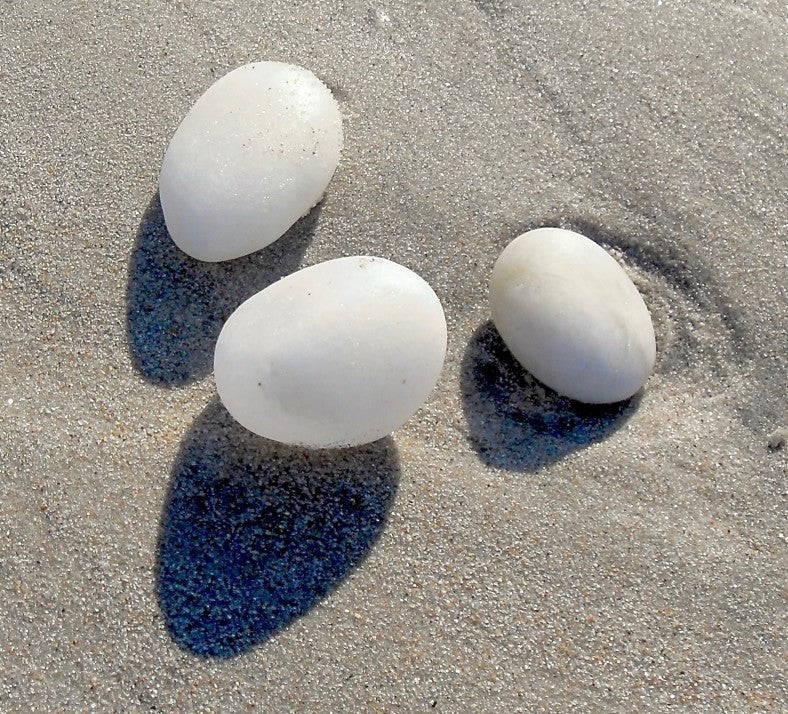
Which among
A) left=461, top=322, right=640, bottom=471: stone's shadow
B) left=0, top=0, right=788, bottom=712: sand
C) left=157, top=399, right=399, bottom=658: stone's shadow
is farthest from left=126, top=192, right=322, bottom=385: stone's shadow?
left=461, top=322, right=640, bottom=471: stone's shadow

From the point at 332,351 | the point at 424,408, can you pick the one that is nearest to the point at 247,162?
the point at 332,351

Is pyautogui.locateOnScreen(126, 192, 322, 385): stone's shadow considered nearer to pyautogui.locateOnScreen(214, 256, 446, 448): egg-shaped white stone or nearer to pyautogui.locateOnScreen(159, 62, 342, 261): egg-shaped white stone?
pyautogui.locateOnScreen(159, 62, 342, 261): egg-shaped white stone

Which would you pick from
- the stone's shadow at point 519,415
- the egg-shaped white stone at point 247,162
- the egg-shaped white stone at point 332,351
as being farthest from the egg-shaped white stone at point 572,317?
the egg-shaped white stone at point 247,162

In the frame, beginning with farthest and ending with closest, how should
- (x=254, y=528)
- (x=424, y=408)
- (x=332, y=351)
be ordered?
(x=424, y=408) → (x=254, y=528) → (x=332, y=351)

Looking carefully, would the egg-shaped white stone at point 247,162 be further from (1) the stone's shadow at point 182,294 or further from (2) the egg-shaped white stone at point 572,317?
(2) the egg-shaped white stone at point 572,317

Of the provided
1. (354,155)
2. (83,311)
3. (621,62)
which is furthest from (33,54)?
(621,62)

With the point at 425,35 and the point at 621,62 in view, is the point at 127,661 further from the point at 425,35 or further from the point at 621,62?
the point at 621,62

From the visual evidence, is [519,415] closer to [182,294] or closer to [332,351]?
[332,351]
